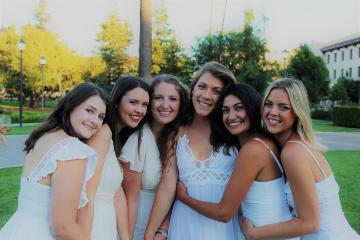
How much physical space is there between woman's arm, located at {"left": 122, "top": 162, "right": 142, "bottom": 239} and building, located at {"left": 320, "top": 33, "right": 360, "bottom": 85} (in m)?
62.0

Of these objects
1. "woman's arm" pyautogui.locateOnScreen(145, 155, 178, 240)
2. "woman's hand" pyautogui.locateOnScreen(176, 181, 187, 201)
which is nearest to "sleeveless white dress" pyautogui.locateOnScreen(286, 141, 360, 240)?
"woman's hand" pyautogui.locateOnScreen(176, 181, 187, 201)

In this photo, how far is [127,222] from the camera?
3145 millimetres

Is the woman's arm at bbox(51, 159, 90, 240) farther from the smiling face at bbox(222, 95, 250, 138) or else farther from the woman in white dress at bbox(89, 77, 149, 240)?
the smiling face at bbox(222, 95, 250, 138)

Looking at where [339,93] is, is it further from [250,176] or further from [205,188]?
[250,176]

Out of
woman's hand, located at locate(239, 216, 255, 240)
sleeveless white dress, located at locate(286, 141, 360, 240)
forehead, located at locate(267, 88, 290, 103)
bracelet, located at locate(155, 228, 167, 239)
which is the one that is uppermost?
forehead, located at locate(267, 88, 290, 103)

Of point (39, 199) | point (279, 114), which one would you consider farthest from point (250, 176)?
point (39, 199)

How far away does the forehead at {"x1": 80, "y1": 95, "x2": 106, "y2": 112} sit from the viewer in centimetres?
265

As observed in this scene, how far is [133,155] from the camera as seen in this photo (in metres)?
3.21

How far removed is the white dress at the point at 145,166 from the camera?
322cm

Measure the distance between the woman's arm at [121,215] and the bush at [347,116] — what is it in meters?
29.9

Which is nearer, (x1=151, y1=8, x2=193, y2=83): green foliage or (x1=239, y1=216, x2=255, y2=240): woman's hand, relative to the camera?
(x1=239, y1=216, x2=255, y2=240): woman's hand

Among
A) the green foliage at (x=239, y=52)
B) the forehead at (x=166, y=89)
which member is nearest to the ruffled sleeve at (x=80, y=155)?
the forehead at (x=166, y=89)

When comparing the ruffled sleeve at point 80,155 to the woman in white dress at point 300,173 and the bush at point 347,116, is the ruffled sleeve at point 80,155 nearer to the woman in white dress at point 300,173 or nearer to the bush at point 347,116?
the woman in white dress at point 300,173

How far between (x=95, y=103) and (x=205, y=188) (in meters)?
1.09
